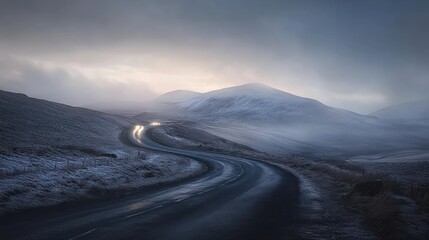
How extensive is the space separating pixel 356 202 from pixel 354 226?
16.0 feet

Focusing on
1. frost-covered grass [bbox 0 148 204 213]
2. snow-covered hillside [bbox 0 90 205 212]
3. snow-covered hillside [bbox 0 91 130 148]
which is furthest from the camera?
snow-covered hillside [bbox 0 91 130 148]

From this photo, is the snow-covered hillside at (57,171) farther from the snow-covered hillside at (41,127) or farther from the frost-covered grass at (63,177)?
the snow-covered hillside at (41,127)

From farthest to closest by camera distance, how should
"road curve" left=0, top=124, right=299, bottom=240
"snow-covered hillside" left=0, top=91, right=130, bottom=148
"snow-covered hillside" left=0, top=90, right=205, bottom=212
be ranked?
1. "snow-covered hillside" left=0, top=91, right=130, bottom=148
2. "snow-covered hillside" left=0, top=90, right=205, bottom=212
3. "road curve" left=0, top=124, right=299, bottom=240

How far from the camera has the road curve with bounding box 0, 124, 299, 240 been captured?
11016 millimetres

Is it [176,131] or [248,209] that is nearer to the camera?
[248,209]

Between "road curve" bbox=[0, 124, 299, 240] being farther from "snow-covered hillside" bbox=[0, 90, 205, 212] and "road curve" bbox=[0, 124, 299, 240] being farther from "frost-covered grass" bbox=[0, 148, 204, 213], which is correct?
"snow-covered hillside" bbox=[0, 90, 205, 212]

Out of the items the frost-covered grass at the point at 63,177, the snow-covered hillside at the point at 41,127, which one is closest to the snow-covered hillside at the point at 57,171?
the frost-covered grass at the point at 63,177

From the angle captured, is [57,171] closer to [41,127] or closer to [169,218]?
[169,218]

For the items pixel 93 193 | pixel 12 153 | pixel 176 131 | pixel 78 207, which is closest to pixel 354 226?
pixel 78 207

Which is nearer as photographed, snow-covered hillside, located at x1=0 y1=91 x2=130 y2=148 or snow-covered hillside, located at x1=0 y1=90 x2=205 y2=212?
snow-covered hillside, located at x1=0 y1=90 x2=205 y2=212

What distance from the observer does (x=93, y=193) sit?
18.9 metres

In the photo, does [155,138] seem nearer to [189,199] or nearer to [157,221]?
[189,199]

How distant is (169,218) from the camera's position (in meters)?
13.5

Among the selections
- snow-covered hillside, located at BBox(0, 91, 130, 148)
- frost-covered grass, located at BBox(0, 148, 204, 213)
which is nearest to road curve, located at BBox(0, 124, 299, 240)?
frost-covered grass, located at BBox(0, 148, 204, 213)
